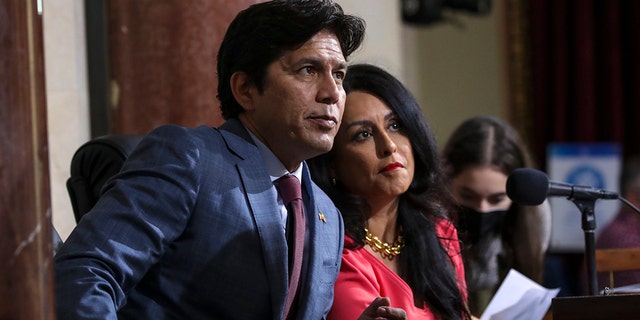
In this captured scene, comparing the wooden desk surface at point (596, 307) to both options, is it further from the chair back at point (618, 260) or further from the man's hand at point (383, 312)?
the chair back at point (618, 260)

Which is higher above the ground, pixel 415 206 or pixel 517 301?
pixel 415 206

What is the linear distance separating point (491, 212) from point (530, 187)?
947 mm

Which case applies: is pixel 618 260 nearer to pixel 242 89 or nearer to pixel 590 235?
pixel 590 235

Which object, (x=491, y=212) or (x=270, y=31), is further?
(x=491, y=212)

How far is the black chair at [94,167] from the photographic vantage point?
2480 mm

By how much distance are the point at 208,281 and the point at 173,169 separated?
9.0 inches

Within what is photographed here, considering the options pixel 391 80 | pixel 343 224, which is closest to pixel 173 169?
pixel 343 224

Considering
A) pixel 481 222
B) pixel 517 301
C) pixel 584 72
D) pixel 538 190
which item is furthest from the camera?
pixel 584 72

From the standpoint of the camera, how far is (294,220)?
2193mm

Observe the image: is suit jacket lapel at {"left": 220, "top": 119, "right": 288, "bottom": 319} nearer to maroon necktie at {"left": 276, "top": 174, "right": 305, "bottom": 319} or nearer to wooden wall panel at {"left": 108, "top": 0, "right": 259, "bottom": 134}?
maroon necktie at {"left": 276, "top": 174, "right": 305, "bottom": 319}

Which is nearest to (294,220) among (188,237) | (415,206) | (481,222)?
(188,237)

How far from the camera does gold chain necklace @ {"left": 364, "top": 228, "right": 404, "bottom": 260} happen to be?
2.70m

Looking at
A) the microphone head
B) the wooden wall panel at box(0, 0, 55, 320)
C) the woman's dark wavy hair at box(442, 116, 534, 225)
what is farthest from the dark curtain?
the wooden wall panel at box(0, 0, 55, 320)

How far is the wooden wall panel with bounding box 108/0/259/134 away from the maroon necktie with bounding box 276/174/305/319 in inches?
39.5
